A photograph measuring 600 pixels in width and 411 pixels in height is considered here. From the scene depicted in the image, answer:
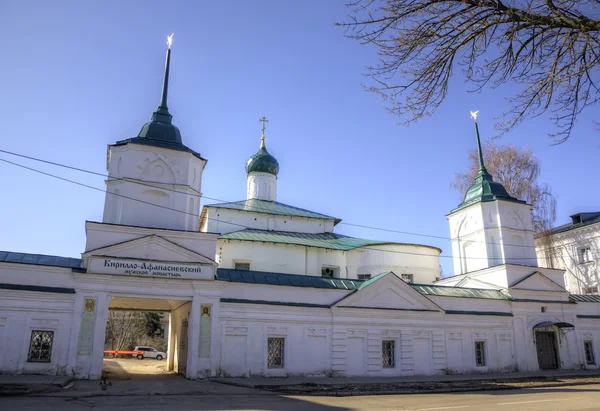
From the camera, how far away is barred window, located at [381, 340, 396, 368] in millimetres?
20297

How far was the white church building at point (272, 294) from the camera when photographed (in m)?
16.3

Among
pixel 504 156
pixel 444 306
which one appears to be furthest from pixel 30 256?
pixel 504 156

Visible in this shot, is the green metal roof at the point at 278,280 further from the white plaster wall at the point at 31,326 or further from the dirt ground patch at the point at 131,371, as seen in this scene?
the white plaster wall at the point at 31,326

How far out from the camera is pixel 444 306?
22.2 meters

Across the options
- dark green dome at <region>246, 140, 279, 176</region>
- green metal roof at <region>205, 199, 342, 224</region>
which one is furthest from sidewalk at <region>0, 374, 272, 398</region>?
dark green dome at <region>246, 140, 279, 176</region>

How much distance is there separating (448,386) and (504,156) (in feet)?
83.6

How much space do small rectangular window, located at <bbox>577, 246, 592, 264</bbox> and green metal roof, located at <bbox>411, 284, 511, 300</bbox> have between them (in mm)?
13563

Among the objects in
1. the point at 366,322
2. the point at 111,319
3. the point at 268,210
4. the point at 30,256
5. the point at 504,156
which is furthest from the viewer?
the point at 111,319

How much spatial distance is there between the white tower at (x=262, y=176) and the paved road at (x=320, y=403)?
19.8m

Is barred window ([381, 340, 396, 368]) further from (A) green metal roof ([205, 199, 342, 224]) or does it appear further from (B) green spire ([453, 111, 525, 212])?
(A) green metal roof ([205, 199, 342, 224])

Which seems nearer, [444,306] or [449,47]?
[449,47]

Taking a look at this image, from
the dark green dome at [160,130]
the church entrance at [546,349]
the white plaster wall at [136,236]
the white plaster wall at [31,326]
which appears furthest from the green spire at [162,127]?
the church entrance at [546,349]

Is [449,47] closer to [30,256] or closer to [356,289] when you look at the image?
[356,289]

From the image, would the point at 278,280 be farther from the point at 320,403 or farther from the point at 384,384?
the point at 320,403
